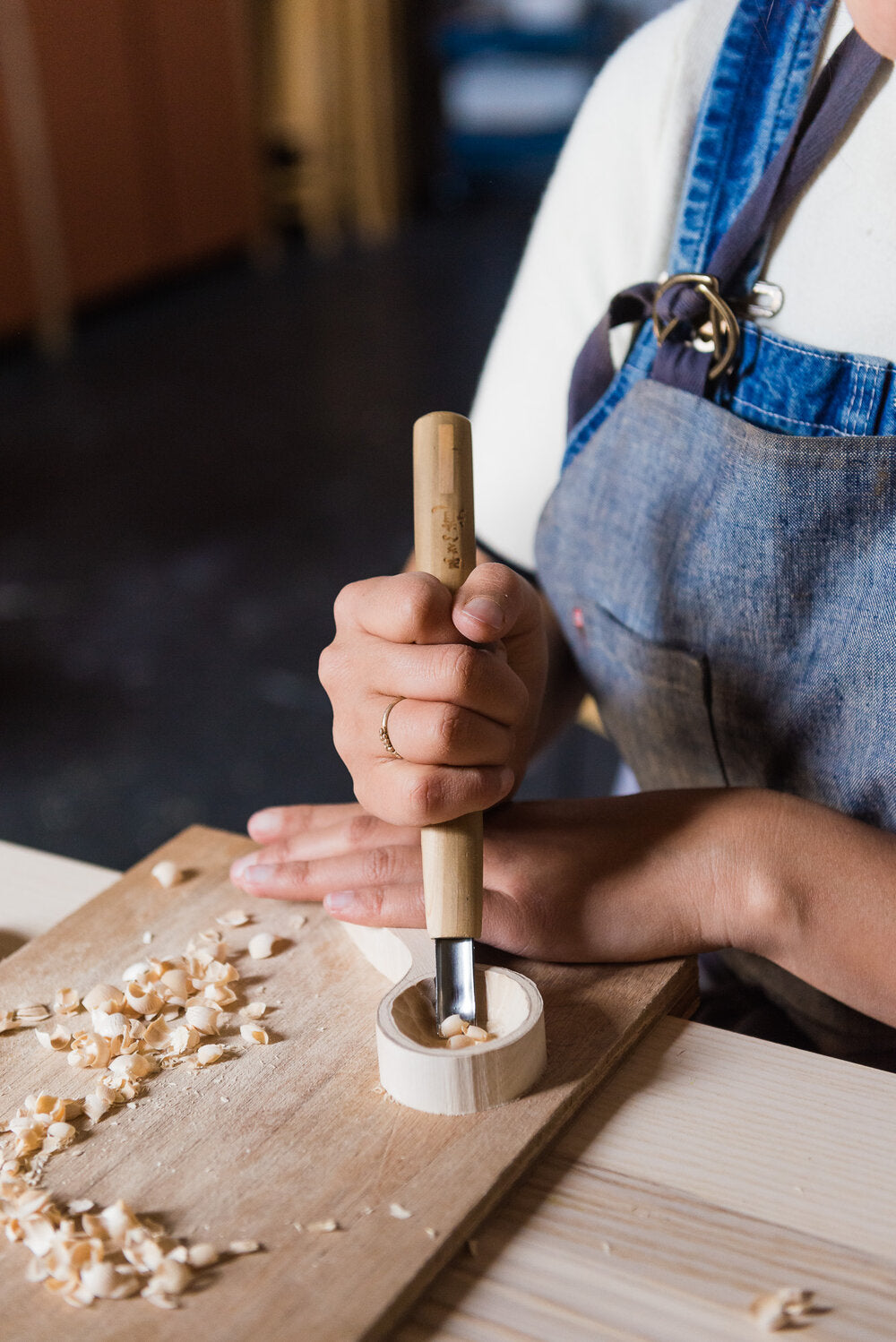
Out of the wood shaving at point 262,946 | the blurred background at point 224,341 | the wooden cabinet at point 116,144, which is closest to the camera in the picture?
the wood shaving at point 262,946

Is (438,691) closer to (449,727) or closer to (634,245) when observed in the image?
(449,727)

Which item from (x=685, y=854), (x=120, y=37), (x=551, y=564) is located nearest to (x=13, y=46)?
(x=120, y=37)

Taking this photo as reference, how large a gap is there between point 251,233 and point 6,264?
1796mm

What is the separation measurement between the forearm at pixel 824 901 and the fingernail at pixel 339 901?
0.22 metres

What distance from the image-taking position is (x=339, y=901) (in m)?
0.71

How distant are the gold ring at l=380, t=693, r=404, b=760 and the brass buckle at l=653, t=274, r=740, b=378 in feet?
1.08

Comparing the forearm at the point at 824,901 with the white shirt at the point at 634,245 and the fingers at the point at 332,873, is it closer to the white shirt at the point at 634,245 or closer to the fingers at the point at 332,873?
the fingers at the point at 332,873

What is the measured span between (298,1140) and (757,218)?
2.03 ft

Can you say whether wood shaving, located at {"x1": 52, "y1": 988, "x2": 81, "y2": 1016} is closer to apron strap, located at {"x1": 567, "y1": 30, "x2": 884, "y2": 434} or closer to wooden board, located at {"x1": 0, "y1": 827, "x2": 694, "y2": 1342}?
wooden board, located at {"x1": 0, "y1": 827, "x2": 694, "y2": 1342}

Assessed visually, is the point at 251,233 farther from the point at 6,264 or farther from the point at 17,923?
the point at 17,923

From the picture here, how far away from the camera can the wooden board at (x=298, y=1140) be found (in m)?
0.49

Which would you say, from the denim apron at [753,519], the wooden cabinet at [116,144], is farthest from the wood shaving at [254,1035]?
the wooden cabinet at [116,144]

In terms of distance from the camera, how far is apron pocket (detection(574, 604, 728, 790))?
870 mm

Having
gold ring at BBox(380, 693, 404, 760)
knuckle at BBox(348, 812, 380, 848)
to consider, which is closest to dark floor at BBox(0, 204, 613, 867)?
knuckle at BBox(348, 812, 380, 848)
